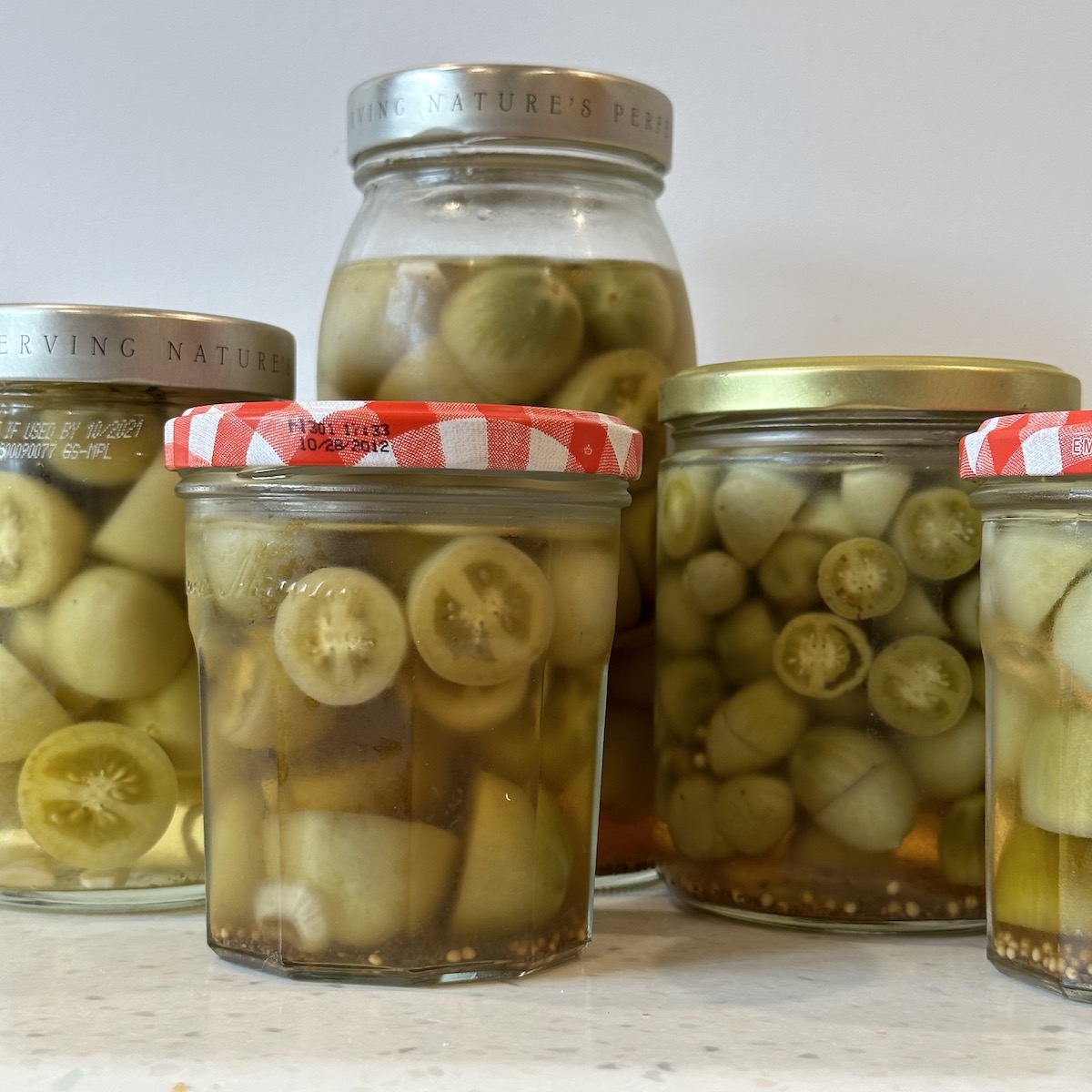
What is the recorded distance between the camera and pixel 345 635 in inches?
21.9

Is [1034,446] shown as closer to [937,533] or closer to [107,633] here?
[937,533]

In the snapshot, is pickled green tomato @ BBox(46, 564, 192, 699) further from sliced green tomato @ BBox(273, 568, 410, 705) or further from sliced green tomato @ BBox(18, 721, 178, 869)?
sliced green tomato @ BBox(273, 568, 410, 705)

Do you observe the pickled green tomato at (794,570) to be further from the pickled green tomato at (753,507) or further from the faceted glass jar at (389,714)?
the faceted glass jar at (389,714)

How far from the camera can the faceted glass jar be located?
556 mm

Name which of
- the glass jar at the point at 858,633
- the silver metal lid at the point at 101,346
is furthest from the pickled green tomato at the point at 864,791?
the silver metal lid at the point at 101,346

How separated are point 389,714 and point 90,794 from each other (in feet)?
0.62

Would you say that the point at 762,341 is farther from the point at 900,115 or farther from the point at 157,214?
the point at 157,214

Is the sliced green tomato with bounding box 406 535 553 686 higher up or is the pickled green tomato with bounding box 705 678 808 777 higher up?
the sliced green tomato with bounding box 406 535 553 686

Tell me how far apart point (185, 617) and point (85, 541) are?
0.06m

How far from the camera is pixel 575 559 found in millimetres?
592

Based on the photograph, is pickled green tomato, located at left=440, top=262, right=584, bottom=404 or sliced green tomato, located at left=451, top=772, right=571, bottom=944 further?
pickled green tomato, located at left=440, top=262, right=584, bottom=404

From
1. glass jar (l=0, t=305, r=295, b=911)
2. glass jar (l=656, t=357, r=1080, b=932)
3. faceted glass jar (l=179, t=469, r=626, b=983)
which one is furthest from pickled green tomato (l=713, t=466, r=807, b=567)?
glass jar (l=0, t=305, r=295, b=911)

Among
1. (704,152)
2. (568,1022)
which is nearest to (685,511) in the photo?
(568,1022)

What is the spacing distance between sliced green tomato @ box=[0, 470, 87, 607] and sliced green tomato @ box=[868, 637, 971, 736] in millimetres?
366
